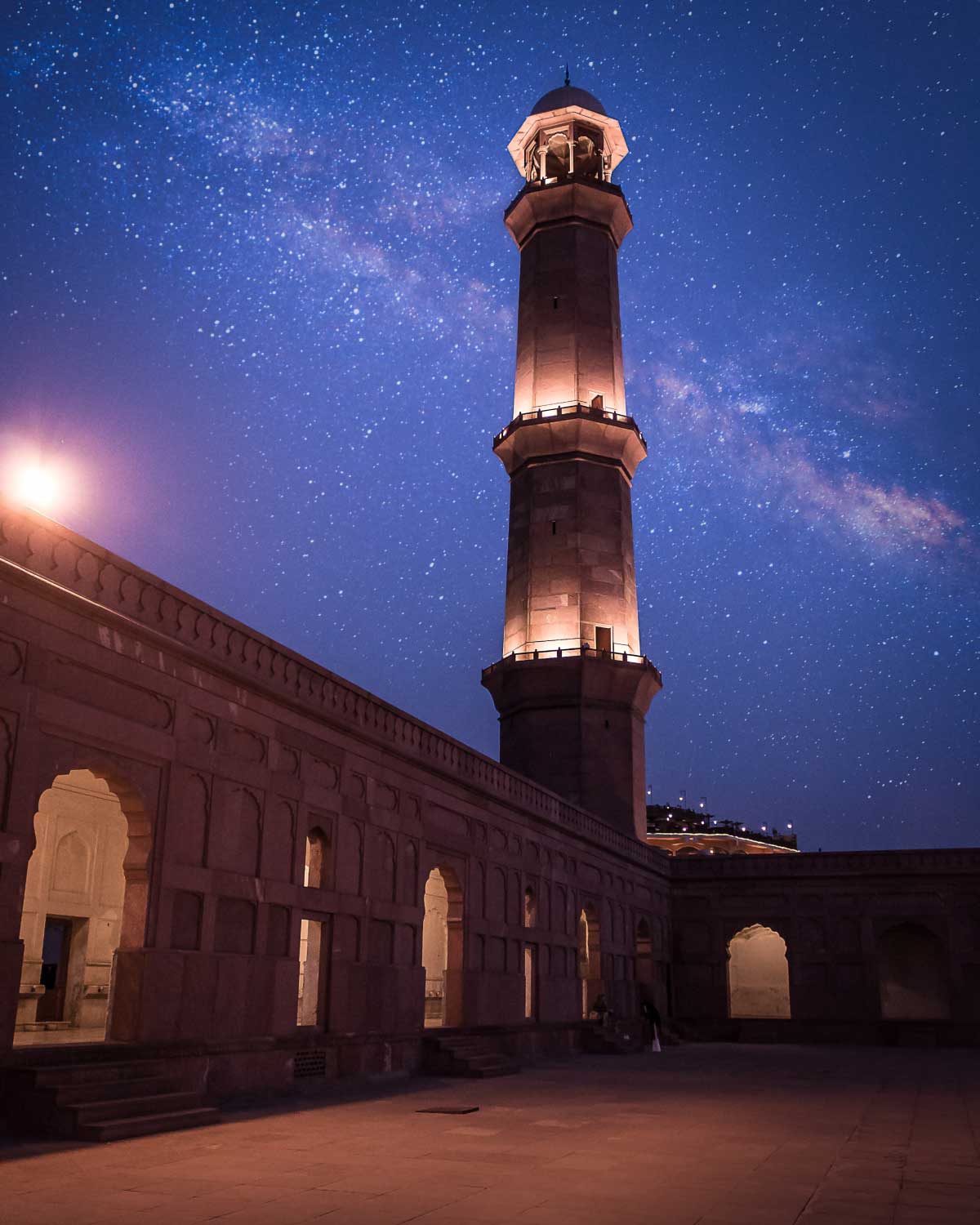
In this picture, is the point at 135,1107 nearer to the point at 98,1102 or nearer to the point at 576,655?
the point at 98,1102

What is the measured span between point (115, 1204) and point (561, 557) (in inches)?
1033

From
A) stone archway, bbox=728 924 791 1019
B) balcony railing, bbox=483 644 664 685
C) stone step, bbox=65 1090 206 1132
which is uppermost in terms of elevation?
balcony railing, bbox=483 644 664 685

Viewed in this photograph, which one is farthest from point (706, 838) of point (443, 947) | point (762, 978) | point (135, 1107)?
point (135, 1107)

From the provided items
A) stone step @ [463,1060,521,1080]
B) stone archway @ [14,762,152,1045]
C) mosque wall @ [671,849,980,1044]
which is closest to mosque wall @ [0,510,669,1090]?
stone archway @ [14,762,152,1045]

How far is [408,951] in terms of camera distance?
17.6m

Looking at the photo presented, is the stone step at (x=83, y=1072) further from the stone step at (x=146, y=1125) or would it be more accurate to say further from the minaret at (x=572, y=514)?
the minaret at (x=572, y=514)

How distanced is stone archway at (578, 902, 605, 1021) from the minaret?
14.3 ft

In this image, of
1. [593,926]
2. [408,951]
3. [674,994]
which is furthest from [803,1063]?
[674,994]

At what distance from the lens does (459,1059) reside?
1722cm

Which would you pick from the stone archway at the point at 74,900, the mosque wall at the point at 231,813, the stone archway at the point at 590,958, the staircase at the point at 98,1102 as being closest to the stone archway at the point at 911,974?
the stone archway at the point at 590,958

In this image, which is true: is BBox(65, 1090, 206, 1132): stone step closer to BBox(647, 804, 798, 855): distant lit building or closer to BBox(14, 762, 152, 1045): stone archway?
BBox(14, 762, 152, 1045): stone archway

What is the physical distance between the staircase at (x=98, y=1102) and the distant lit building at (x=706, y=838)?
4091 cm

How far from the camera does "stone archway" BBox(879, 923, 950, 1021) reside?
35219 millimetres

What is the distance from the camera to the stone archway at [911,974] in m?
35.2
